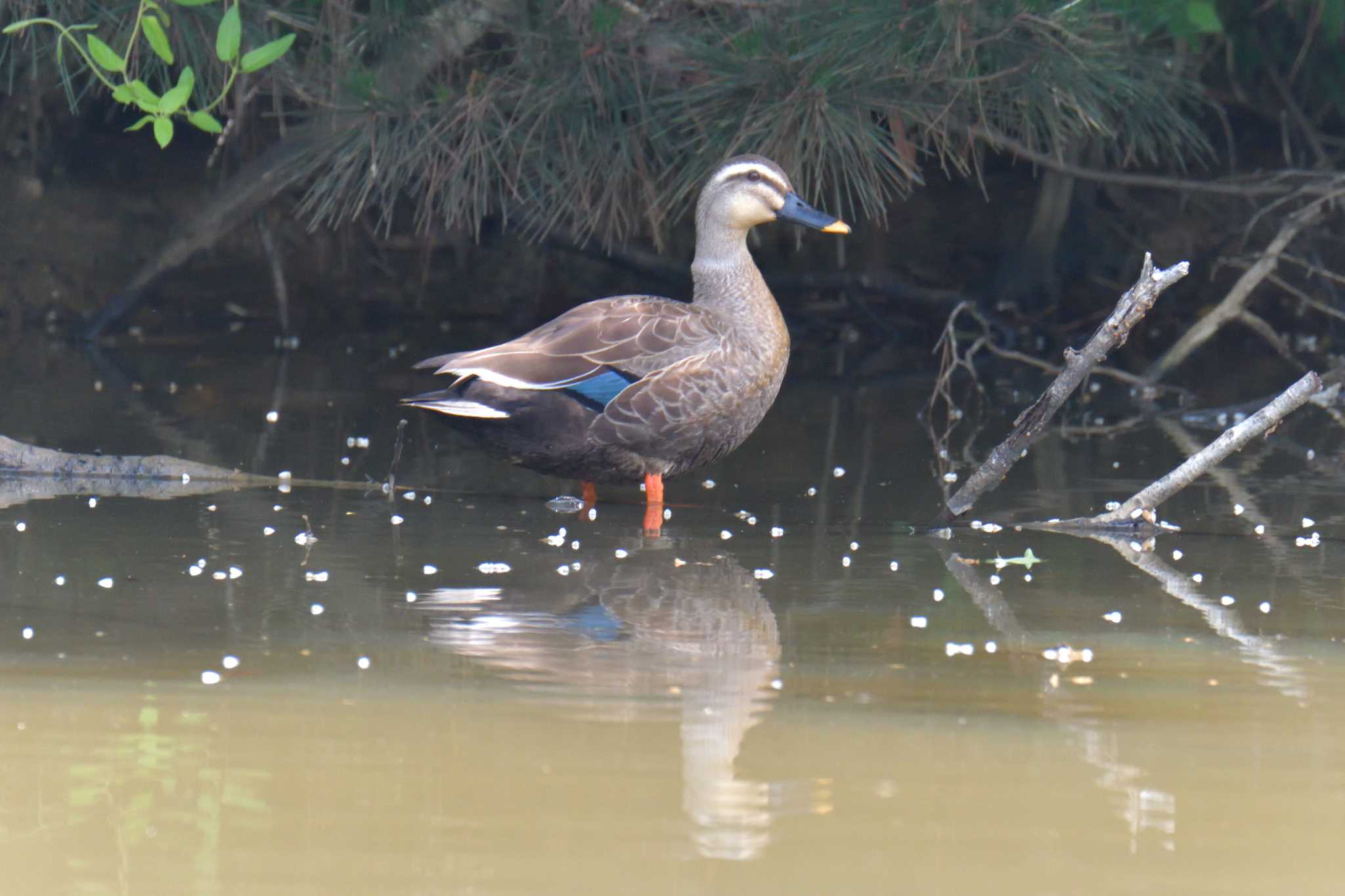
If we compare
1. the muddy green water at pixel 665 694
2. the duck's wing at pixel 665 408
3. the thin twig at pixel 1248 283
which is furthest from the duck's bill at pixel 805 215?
the thin twig at pixel 1248 283

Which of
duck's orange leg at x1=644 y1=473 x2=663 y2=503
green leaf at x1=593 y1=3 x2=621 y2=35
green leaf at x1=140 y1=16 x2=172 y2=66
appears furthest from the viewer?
green leaf at x1=593 y1=3 x2=621 y2=35

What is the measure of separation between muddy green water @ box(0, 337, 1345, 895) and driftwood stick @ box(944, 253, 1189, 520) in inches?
8.7

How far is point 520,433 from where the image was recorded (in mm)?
6195

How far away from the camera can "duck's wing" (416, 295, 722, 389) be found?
20.1 ft

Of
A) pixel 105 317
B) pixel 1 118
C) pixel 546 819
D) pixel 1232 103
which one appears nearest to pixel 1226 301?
pixel 1232 103

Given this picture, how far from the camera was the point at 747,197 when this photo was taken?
6.80 meters

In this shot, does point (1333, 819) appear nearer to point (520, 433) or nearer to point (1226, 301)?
point (520, 433)

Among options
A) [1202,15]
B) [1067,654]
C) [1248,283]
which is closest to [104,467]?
[1067,654]

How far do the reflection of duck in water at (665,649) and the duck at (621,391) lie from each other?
73 cm

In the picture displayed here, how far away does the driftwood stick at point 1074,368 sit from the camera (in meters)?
5.61

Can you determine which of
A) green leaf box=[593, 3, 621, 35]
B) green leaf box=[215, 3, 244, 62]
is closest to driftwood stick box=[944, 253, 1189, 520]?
green leaf box=[215, 3, 244, 62]

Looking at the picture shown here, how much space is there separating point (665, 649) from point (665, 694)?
446 mm

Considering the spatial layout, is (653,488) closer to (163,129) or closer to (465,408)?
(465,408)

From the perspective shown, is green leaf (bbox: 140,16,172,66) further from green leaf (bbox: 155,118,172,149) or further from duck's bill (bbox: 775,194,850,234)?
duck's bill (bbox: 775,194,850,234)
